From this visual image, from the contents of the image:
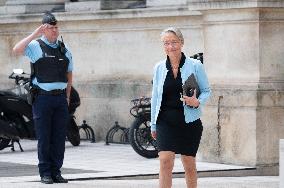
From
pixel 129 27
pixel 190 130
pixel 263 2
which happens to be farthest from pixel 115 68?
pixel 190 130

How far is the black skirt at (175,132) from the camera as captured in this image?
447 inches

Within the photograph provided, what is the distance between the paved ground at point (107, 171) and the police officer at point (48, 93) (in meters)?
0.28

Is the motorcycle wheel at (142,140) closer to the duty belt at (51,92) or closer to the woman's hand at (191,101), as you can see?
the duty belt at (51,92)

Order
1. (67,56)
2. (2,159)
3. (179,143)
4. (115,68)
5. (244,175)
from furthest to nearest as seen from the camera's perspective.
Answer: (115,68) → (2,159) → (244,175) → (67,56) → (179,143)

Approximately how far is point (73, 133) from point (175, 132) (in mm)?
8276

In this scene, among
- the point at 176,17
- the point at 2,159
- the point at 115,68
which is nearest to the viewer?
the point at 2,159

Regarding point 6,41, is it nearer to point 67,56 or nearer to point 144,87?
point 144,87

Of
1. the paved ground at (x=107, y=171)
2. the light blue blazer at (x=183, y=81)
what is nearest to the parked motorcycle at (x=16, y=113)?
the paved ground at (x=107, y=171)

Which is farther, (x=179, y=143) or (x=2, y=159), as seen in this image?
(x=2, y=159)

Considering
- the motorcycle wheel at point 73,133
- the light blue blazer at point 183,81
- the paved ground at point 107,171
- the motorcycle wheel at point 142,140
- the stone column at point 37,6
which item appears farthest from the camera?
the stone column at point 37,6

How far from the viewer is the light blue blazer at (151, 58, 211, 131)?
446 inches

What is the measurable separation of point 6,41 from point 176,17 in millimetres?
4756

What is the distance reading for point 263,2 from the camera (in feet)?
52.6

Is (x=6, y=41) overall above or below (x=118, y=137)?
above
